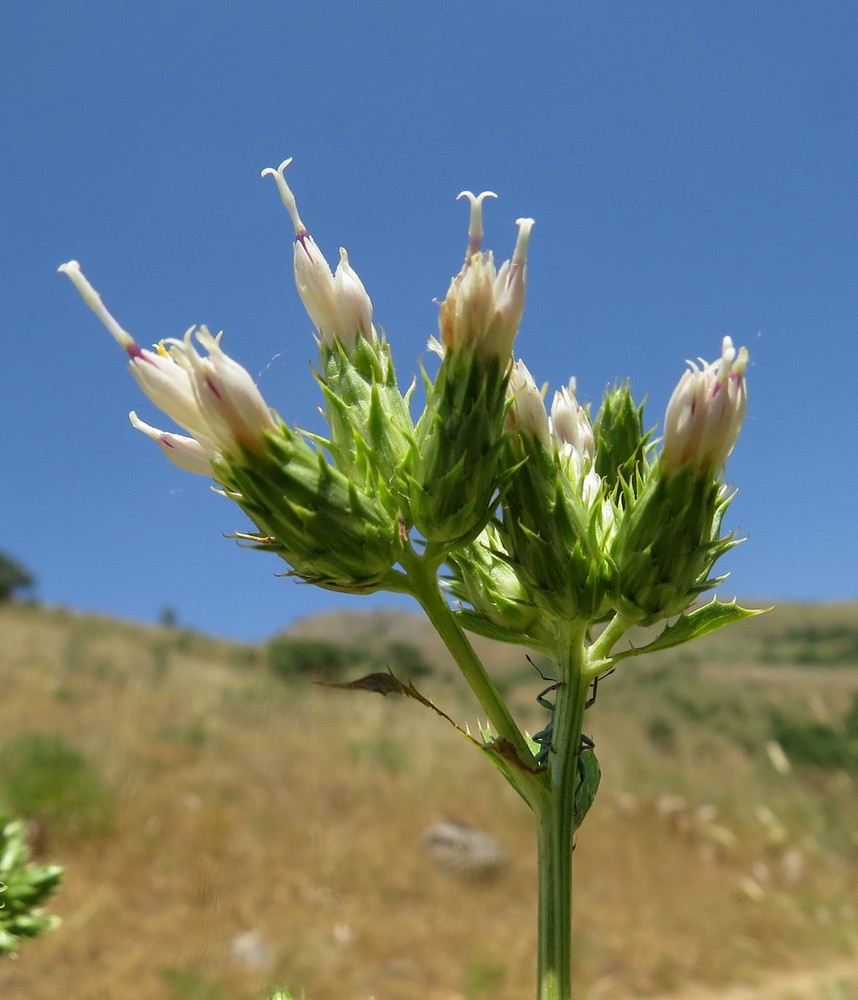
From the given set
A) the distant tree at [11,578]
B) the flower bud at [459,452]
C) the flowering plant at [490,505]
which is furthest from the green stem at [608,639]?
the distant tree at [11,578]

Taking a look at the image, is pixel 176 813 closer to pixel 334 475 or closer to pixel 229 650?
pixel 334 475

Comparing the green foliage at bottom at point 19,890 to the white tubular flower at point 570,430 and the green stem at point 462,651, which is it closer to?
the green stem at point 462,651

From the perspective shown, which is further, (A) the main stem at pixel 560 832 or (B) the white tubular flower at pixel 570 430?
(B) the white tubular flower at pixel 570 430

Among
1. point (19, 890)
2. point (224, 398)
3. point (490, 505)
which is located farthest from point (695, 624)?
point (19, 890)

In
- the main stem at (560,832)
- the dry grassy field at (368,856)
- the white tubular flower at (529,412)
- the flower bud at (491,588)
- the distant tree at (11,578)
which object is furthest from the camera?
the distant tree at (11,578)

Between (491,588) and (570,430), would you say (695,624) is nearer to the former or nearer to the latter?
(491,588)

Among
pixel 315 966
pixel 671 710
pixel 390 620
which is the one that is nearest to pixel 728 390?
pixel 315 966

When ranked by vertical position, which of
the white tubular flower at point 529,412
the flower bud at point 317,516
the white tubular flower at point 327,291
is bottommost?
the flower bud at point 317,516
